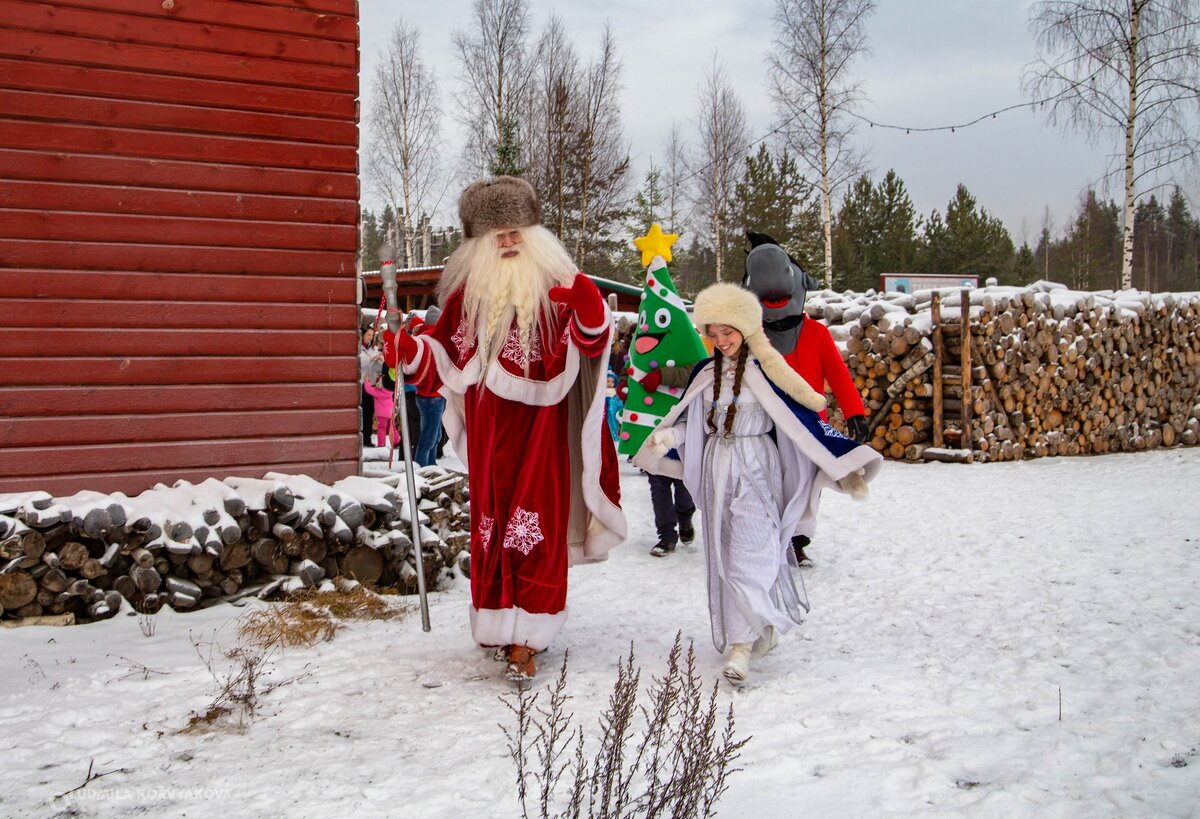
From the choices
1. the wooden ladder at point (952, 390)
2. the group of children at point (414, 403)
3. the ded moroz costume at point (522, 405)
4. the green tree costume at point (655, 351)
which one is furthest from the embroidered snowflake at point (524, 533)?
the wooden ladder at point (952, 390)

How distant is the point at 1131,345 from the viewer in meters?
11.9

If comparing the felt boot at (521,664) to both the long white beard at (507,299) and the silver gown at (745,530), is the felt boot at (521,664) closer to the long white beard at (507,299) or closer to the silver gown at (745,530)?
the silver gown at (745,530)

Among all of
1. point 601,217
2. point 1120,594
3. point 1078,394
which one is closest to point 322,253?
point 1120,594

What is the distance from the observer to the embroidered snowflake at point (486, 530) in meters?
3.88

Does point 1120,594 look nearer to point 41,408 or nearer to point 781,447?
point 781,447

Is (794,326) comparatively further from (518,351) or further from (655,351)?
(518,351)

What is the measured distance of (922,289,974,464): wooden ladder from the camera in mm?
10406

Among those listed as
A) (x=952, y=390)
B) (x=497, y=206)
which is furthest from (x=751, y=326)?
(x=952, y=390)

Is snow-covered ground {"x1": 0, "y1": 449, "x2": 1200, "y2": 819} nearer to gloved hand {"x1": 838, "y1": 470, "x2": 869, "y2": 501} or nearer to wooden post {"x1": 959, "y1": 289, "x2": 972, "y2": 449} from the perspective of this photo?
gloved hand {"x1": 838, "y1": 470, "x2": 869, "y2": 501}

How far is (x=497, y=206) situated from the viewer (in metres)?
4.02

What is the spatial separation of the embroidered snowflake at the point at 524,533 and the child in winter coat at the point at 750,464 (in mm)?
688

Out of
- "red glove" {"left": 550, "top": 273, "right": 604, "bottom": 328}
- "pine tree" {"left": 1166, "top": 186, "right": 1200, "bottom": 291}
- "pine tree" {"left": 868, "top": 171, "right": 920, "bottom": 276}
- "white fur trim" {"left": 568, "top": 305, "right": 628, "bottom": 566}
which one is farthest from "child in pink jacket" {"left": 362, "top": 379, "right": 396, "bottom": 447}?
"pine tree" {"left": 1166, "top": 186, "right": 1200, "bottom": 291}

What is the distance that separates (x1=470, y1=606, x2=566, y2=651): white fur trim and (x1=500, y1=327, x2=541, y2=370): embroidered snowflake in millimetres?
1106

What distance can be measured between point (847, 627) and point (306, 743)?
277cm
